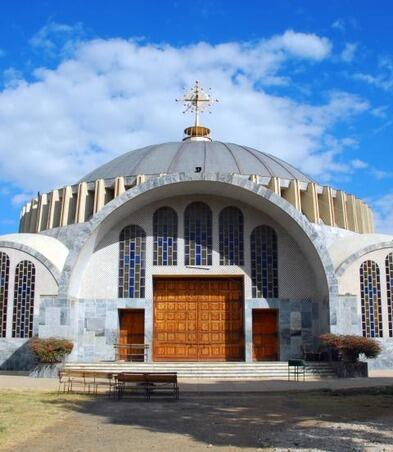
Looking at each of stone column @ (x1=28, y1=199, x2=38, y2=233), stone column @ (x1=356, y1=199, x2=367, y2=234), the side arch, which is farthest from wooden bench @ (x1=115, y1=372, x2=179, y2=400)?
stone column @ (x1=356, y1=199, x2=367, y2=234)

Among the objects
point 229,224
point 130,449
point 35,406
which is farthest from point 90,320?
point 130,449

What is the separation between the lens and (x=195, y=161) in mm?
28719

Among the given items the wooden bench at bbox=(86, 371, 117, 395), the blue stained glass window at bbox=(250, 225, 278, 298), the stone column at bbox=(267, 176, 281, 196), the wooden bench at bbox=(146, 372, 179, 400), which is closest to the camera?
the wooden bench at bbox=(146, 372, 179, 400)

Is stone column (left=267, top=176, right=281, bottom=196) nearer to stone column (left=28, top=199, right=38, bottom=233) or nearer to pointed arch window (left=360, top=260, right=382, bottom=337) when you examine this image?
pointed arch window (left=360, top=260, right=382, bottom=337)

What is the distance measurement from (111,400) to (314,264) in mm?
10764

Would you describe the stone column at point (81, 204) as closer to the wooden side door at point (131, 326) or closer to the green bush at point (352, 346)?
the wooden side door at point (131, 326)

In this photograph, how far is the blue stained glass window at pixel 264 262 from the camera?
22625mm

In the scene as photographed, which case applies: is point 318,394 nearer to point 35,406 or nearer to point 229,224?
point 35,406

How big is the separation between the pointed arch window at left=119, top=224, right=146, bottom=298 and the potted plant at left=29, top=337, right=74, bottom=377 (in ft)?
12.0

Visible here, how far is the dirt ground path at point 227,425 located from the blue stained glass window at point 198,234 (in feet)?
29.9

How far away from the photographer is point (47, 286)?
2209 centimetres

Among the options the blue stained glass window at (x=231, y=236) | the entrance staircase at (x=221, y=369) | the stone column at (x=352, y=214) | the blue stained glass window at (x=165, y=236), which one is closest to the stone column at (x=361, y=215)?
the stone column at (x=352, y=214)

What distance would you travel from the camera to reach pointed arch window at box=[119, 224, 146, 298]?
22547 mm

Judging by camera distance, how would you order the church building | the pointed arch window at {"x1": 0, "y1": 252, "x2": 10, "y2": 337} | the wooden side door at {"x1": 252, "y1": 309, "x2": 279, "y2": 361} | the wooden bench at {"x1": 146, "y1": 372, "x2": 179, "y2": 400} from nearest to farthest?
the wooden bench at {"x1": 146, "y1": 372, "x2": 179, "y2": 400} < the church building < the pointed arch window at {"x1": 0, "y1": 252, "x2": 10, "y2": 337} < the wooden side door at {"x1": 252, "y1": 309, "x2": 279, "y2": 361}
